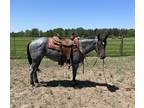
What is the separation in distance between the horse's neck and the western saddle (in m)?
0.12

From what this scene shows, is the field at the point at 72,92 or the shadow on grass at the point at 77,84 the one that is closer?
the field at the point at 72,92

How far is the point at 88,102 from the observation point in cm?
536

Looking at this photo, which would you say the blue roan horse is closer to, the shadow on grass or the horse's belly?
the horse's belly

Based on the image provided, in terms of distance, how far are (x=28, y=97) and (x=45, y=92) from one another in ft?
1.45

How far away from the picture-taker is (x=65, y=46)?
6398 mm

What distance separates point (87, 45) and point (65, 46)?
438 mm

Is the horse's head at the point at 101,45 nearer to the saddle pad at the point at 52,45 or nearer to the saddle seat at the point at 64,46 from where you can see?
the saddle seat at the point at 64,46

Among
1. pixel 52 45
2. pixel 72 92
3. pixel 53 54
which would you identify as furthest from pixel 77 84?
pixel 52 45

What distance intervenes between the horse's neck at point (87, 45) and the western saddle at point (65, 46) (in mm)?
120

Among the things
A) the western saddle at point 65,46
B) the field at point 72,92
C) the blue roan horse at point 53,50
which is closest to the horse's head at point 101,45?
the blue roan horse at point 53,50

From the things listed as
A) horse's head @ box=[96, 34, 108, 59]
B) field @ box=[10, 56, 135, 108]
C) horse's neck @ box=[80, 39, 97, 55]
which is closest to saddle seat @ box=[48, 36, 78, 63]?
horse's neck @ box=[80, 39, 97, 55]

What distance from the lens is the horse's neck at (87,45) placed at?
20.9 feet
